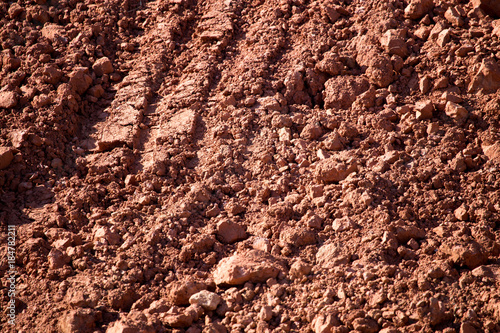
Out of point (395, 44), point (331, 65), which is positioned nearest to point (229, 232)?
point (331, 65)

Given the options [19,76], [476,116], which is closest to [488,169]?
[476,116]

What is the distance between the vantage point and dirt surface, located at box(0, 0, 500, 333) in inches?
112

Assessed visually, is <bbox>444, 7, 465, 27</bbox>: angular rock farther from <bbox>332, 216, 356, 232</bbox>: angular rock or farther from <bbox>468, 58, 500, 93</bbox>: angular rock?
<bbox>332, 216, 356, 232</bbox>: angular rock

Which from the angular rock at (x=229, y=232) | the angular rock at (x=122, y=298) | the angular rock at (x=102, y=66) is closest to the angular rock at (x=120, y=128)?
the angular rock at (x=102, y=66)

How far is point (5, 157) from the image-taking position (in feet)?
12.5

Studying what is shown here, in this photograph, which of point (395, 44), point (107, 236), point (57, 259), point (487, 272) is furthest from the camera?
point (395, 44)

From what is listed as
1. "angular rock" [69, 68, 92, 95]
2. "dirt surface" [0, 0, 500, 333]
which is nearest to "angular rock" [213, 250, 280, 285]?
"dirt surface" [0, 0, 500, 333]

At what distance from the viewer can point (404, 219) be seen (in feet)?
10.2

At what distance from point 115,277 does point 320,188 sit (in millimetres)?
1657

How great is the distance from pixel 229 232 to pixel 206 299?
23.0 inches

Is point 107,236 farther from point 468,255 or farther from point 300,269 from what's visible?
point 468,255

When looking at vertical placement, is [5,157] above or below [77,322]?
above

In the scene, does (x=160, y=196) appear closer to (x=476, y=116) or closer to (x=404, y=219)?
(x=404, y=219)

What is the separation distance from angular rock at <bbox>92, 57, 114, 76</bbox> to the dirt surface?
0.02 m
